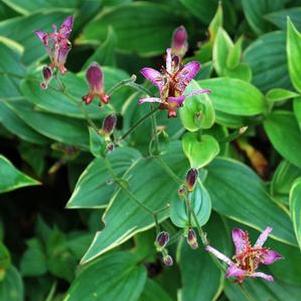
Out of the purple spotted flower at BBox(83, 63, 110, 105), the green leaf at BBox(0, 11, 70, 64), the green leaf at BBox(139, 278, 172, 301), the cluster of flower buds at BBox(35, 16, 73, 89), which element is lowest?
the green leaf at BBox(139, 278, 172, 301)

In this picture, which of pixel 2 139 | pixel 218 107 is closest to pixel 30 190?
pixel 2 139

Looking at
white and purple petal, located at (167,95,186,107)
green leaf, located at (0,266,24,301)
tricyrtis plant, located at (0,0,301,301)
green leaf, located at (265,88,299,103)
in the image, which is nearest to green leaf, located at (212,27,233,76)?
tricyrtis plant, located at (0,0,301,301)

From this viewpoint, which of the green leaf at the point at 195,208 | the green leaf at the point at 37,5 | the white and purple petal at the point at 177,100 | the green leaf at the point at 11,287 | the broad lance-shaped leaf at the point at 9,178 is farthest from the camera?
the green leaf at the point at 37,5

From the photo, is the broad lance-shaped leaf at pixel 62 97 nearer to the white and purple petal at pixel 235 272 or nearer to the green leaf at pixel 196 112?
the green leaf at pixel 196 112

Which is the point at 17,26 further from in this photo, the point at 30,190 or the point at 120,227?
the point at 120,227

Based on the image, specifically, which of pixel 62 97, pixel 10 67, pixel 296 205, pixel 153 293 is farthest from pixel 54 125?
pixel 296 205

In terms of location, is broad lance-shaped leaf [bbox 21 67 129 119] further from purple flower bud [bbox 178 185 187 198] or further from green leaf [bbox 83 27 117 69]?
purple flower bud [bbox 178 185 187 198]

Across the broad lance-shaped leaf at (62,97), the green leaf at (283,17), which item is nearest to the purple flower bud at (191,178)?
the broad lance-shaped leaf at (62,97)
